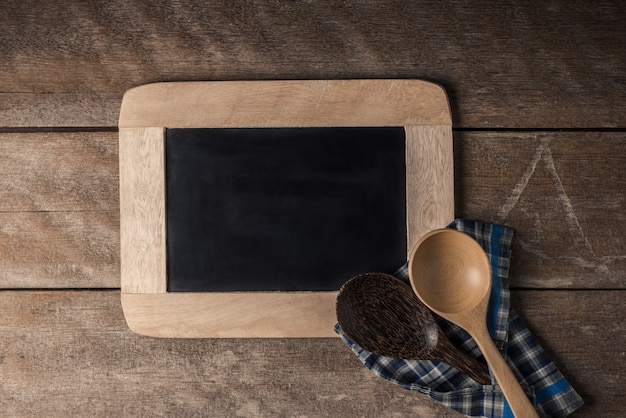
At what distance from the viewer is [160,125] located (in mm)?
708

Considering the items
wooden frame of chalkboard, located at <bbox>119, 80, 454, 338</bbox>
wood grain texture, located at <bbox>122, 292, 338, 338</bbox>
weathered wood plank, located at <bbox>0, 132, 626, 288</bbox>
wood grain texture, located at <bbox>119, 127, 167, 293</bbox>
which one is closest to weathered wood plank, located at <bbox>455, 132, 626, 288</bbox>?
weathered wood plank, located at <bbox>0, 132, 626, 288</bbox>

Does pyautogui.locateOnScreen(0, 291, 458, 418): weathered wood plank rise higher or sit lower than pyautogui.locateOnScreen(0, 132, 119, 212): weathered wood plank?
lower

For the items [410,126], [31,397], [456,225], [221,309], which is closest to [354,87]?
[410,126]

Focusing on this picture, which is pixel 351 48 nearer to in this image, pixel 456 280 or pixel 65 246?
pixel 456 280

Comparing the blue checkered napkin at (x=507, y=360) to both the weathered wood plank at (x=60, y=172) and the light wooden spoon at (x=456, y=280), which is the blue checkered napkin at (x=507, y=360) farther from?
the weathered wood plank at (x=60, y=172)

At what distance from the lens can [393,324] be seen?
0.69 metres

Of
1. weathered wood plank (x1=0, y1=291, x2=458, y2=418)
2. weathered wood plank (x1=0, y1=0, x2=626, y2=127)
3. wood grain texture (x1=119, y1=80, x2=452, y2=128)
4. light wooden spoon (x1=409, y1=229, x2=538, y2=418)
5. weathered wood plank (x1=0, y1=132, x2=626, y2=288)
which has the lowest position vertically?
weathered wood plank (x1=0, y1=291, x2=458, y2=418)

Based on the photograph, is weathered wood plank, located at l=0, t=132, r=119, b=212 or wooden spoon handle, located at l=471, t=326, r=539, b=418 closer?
wooden spoon handle, located at l=471, t=326, r=539, b=418

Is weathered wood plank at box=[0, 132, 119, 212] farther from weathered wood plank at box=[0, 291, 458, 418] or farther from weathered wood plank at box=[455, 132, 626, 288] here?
weathered wood plank at box=[455, 132, 626, 288]

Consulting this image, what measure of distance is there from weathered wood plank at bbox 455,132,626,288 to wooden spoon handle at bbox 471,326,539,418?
0.14 m

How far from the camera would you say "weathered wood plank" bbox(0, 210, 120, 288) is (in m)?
0.73

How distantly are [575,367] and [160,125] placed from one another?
2.20ft

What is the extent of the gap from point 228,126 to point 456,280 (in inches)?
14.7

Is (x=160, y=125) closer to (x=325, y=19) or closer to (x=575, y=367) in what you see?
(x=325, y=19)
